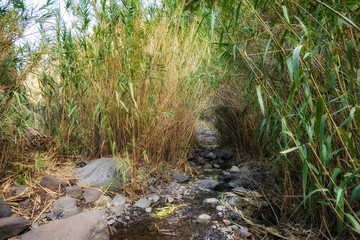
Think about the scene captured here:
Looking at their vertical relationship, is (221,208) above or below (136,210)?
below

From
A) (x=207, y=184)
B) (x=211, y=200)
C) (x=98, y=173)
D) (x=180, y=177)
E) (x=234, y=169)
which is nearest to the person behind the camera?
(x=211, y=200)

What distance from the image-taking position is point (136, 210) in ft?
6.69

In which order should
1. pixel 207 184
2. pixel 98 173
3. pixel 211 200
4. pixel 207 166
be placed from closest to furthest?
pixel 211 200, pixel 98 173, pixel 207 184, pixel 207 166

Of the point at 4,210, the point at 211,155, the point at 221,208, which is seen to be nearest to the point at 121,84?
the point at 4,210

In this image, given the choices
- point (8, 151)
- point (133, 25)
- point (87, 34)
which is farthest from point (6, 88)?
point (133, 25)

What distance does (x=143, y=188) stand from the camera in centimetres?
234

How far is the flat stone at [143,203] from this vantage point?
6.90 ft

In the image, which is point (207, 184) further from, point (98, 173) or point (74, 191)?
point (74, 191)

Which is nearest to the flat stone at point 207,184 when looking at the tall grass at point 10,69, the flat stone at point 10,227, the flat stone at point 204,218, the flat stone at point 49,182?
the flat stone at point 204,218

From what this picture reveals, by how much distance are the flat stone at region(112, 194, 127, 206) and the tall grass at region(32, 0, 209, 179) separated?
12.1 inches

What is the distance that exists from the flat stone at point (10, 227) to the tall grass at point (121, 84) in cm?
87

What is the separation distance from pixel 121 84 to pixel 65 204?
42.6 inches

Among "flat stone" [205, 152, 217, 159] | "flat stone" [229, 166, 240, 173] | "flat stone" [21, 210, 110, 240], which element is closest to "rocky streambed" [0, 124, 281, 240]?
"flat stone" [21, 210, 110, 240]

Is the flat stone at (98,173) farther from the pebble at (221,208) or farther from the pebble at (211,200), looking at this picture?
the pebble at (221,208)
